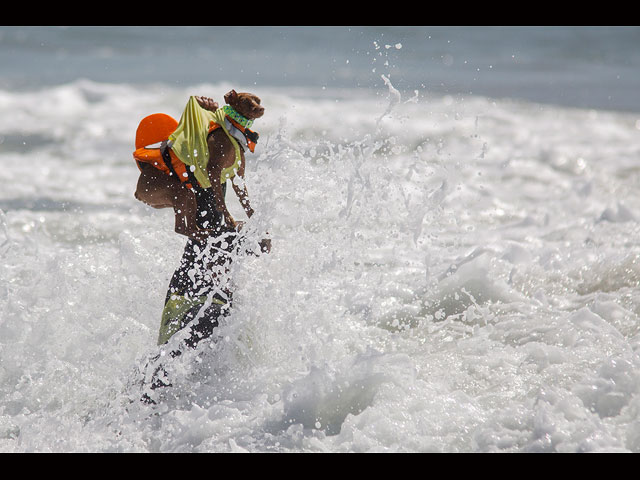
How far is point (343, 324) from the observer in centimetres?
494

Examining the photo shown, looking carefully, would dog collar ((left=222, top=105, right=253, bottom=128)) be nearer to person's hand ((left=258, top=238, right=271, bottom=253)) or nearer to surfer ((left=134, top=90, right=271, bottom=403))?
surfer ((left=134, top=90, right=271, bottom=403))

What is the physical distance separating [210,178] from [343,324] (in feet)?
4.78

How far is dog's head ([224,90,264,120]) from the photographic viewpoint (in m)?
3.95

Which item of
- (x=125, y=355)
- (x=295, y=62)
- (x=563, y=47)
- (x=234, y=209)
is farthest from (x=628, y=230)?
(x=563, y=47)

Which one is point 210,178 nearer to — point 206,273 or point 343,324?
point 206,273

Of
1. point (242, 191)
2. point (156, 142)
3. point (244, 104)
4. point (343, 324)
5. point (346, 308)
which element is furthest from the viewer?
point (346, 308)

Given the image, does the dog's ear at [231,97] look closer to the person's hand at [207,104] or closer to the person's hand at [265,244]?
the person's hand at [207,104]

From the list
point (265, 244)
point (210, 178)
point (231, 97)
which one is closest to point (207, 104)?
point (231, 97)

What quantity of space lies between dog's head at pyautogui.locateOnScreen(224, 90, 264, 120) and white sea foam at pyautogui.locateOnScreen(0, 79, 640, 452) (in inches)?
19.9

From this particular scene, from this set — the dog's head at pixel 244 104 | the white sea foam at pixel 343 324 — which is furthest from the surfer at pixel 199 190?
the white sea foam at pixel 343 324

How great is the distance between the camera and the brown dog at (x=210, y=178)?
398 cm

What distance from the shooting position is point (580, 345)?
459cm

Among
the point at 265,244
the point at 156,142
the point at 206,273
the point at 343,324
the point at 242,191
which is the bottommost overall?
the point at 343,324

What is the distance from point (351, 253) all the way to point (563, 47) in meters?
19.2
